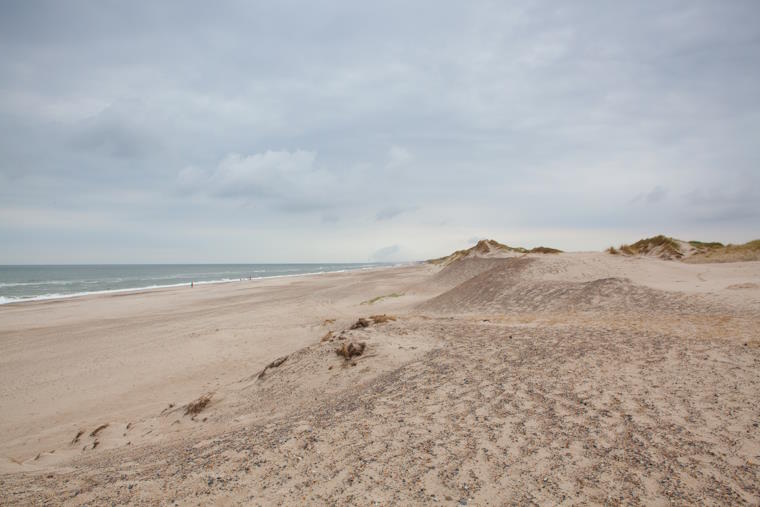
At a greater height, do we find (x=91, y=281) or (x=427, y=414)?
(x=91, y=281)

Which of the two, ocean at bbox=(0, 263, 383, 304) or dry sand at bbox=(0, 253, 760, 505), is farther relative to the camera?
ocean at bbox=(0, 263, 383, 304)

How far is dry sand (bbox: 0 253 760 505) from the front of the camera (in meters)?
3.91

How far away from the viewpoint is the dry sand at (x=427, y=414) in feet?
12.8

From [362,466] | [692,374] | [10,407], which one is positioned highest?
[692,374]

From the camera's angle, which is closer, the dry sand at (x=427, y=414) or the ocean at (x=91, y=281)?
the dry sand at (x=427, y=414)

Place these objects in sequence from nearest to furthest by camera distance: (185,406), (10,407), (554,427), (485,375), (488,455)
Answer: (488,455) → (554,427) → (485,375) → (185,406) → (10,407)

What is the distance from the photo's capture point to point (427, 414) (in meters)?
5.41

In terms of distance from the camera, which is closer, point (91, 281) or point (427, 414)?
point (427, 414)

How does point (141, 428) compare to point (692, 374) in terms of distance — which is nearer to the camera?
point (692, 374)

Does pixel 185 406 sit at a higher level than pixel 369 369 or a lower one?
lower

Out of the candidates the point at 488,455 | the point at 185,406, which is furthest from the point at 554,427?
the point at 185,406

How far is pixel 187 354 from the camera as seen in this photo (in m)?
13.5

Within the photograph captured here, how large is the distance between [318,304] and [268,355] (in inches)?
478

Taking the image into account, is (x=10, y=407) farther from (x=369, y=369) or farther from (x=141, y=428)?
(x=369, y=369)
